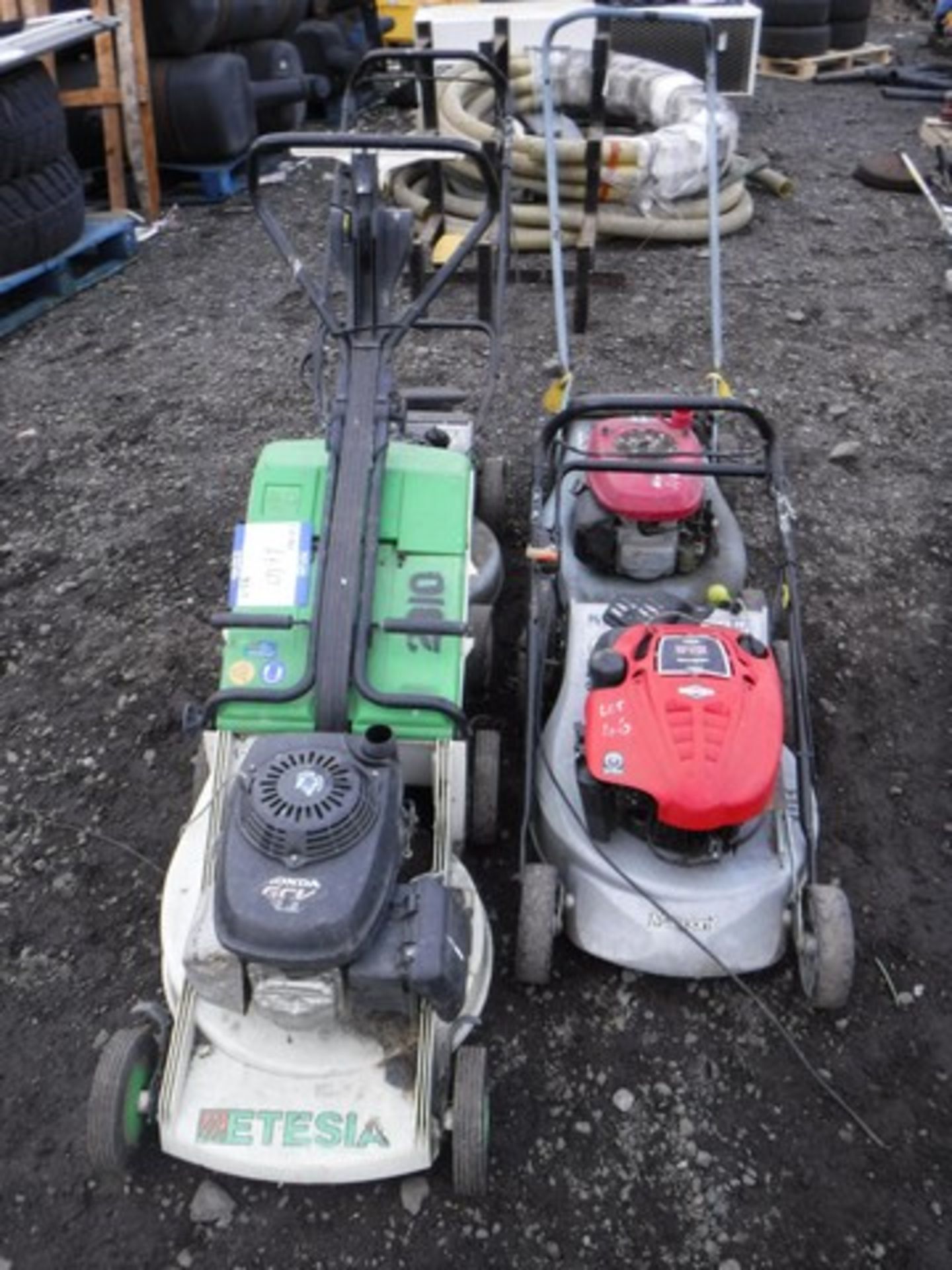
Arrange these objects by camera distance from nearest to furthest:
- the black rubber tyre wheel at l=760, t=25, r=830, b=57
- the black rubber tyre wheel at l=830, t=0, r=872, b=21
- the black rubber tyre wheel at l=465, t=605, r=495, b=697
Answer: the black rubber tyre wheel at l=465, t=605, r=495, b=697 → the black rubber tyre wheel at l=760, t=25, r=830, b=57 → the black rubber tyre wheel at l=830, t=0, r=872, b=21

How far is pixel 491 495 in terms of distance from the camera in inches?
134

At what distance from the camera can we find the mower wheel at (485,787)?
2.47 meters

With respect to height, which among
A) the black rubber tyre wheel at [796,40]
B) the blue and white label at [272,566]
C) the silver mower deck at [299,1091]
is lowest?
the silver mower deck at [299,1091]

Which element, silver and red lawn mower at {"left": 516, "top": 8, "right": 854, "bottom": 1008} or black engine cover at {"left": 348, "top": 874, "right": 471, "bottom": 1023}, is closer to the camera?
black engine cover at {"left": 348, "top": 874, "right": 471, "bottom": 1023}

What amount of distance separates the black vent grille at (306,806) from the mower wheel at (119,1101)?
1.51 feet

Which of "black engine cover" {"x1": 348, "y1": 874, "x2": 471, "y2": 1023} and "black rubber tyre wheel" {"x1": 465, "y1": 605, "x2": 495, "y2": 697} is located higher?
"black engine cover" {"x1": 348, "y1": 874, "x2": 471, "y2": 1023}

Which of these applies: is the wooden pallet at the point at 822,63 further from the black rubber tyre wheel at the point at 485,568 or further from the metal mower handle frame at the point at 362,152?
the metal mower handle frame at the point at 362,152

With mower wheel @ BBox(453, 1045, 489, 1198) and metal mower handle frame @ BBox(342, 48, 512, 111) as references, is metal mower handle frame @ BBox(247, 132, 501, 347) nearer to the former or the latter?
metal mower handle frame @ BBox(342, 48, 512, 111)

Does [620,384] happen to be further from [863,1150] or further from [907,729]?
[863,1150]

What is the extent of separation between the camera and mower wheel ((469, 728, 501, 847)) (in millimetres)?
2473

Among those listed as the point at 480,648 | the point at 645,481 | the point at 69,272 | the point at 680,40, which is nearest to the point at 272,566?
the point at 480,648

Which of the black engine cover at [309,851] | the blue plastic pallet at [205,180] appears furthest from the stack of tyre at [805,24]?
the black engine cover at [309,851]

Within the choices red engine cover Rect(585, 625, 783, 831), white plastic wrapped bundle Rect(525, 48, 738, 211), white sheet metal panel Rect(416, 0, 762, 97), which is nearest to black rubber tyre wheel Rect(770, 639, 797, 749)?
red engine cover Rect(585, 625, 783, 831)

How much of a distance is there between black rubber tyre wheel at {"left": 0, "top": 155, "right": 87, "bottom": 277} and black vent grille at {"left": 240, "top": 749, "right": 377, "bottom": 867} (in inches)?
162
